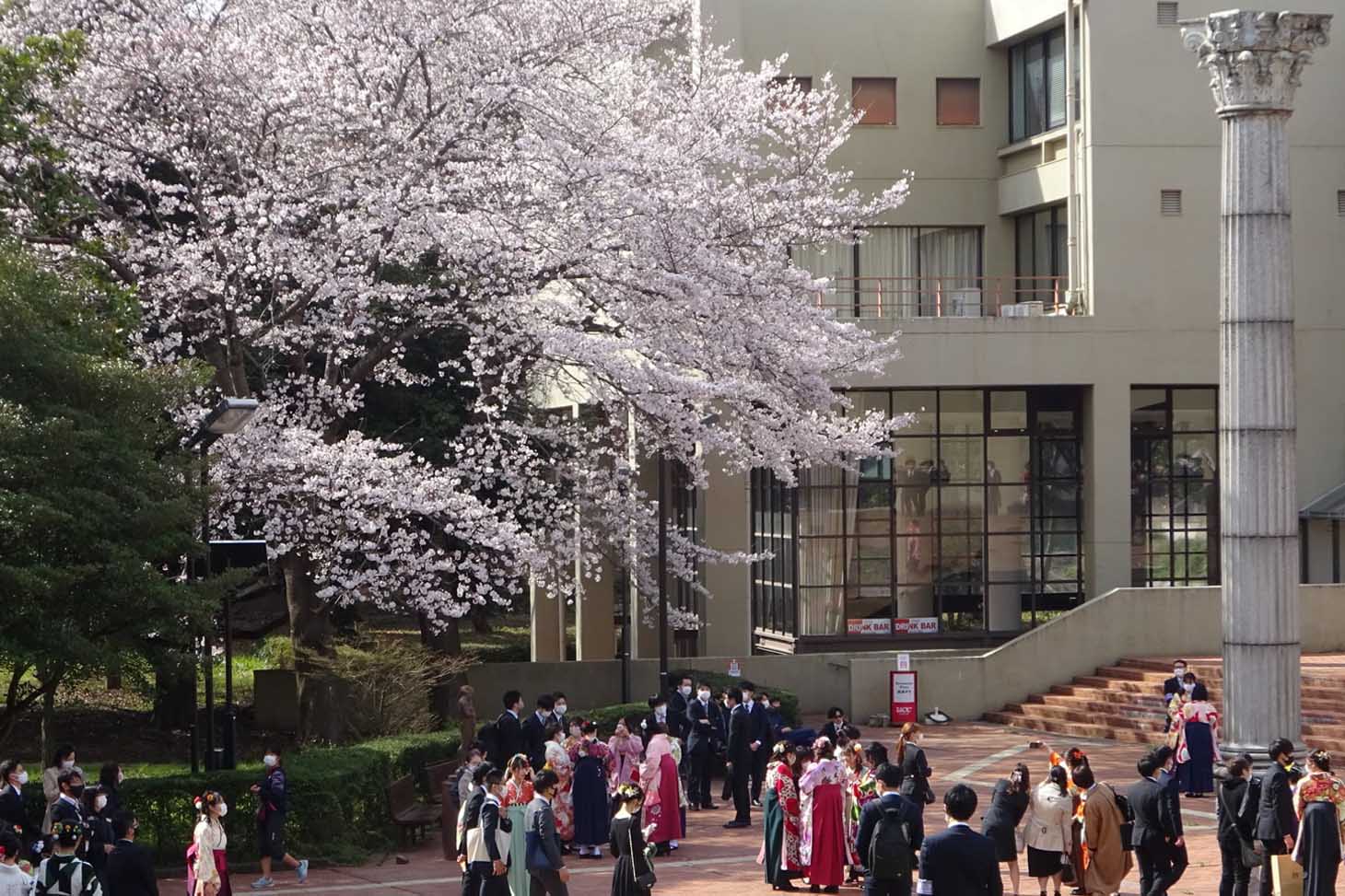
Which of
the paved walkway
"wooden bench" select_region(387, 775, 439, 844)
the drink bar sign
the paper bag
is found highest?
the drink bar sign

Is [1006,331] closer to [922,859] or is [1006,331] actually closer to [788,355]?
[788,355]

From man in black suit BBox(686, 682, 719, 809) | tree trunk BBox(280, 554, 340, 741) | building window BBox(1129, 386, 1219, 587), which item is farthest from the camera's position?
building window BBox(1129, 386, 1219, 587)

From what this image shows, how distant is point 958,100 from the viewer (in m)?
42.0

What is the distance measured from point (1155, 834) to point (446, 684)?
16.7 m

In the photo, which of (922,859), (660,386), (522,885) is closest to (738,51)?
(660,386)

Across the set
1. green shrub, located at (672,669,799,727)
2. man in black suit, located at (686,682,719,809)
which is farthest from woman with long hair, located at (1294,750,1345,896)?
green shrub, located at (672,669,799,727)

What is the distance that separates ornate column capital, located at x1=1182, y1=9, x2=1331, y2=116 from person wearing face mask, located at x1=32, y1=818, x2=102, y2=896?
46.5ft

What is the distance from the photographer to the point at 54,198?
72.8ft

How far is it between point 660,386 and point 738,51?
1411 cm

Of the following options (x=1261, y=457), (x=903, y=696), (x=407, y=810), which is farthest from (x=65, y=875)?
(x=903, y=696)

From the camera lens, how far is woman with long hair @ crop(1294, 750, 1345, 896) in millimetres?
15117

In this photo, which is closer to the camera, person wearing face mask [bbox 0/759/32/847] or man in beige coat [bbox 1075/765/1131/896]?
man in beige coat [bbox 1075/765/1131/896]

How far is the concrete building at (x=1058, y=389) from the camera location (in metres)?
37.5

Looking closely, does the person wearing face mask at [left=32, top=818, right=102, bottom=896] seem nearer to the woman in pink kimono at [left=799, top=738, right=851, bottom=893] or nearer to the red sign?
the woman in pink kimono at [left=799, top=738, right=851, bottom=893]
